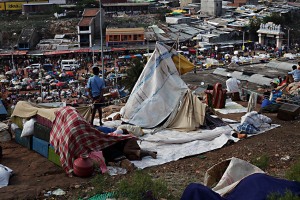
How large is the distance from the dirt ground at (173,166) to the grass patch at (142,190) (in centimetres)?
27

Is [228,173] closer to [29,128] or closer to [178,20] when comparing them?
[29,128]

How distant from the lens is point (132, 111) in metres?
8.41

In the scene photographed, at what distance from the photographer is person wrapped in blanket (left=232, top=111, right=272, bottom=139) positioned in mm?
7551

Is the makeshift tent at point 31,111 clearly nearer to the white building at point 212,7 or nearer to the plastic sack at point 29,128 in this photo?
the plastic sack at point 29,128

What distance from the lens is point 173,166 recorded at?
609 cm

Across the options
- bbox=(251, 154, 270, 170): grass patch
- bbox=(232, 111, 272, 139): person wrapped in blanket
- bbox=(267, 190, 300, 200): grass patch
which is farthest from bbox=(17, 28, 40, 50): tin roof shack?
bbox=(267, 190, 300, 200): grass patch

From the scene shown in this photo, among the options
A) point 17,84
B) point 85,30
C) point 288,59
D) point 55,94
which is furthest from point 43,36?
point 288,59

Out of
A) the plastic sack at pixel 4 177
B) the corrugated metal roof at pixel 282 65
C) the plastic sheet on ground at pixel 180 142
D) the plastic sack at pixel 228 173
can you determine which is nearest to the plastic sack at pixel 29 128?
the plastic sack at pixel 4 177

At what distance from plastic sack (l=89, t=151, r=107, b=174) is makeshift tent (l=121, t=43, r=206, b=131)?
2.38 meters

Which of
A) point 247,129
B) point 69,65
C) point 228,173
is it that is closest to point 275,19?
point 69,65

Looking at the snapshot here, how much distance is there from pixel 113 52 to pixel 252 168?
114 ft

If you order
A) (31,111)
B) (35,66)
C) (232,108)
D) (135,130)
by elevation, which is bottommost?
(35,66)

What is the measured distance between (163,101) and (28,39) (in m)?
34.6

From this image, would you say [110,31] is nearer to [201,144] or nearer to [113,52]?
[113,52]
